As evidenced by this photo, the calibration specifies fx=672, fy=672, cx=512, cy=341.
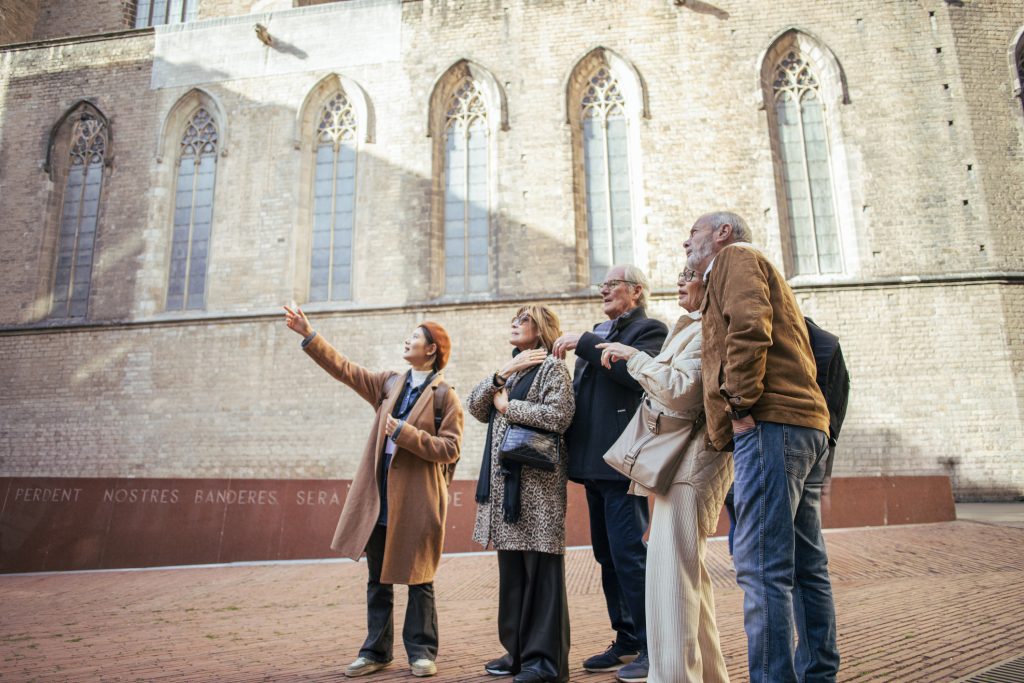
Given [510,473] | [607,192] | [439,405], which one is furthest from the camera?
[607,192]

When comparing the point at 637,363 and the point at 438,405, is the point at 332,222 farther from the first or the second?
the point at 637,363

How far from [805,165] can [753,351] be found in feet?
41.7

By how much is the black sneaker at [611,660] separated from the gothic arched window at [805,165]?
37.2 feet

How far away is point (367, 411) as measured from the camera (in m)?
12.9

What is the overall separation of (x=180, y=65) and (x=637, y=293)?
51.4ft

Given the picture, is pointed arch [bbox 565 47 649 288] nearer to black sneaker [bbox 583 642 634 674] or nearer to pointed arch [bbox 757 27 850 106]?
pointed arch [bbox 757 27 850 106]

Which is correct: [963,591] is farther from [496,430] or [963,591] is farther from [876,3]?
[876,3]

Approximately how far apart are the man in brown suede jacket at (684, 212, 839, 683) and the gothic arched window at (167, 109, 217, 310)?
1383cm

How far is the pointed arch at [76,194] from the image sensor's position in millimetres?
14930

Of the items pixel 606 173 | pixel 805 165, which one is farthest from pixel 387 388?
pixel 805 165

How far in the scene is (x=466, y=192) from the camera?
1404cm

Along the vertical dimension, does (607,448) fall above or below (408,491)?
above

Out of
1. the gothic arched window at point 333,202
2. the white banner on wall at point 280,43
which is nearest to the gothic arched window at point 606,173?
the white banner on wall at point 280,43

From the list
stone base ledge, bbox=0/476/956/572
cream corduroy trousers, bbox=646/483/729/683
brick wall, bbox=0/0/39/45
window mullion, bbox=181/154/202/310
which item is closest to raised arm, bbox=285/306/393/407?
cream corduroy trousers, bbox=646/483/729/683
